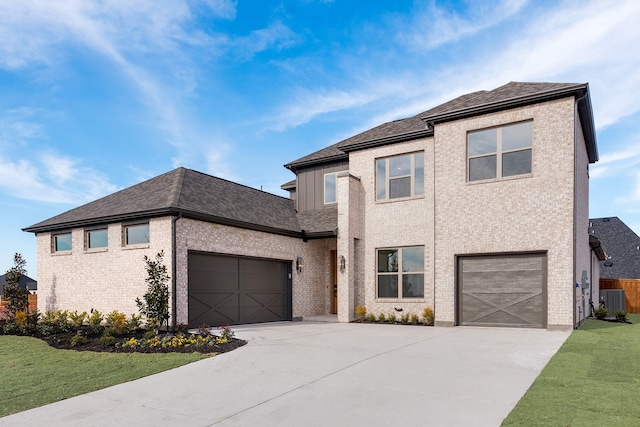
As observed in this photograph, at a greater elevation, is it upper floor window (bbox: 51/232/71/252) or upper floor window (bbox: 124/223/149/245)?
upper floor window (bbox: 124/223/149/245)

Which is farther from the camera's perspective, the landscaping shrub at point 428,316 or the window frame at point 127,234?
the landscaping shrub at point 428,316

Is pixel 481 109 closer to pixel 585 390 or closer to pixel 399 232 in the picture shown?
pixel 399 232

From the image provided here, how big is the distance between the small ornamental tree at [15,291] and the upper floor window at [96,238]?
2.80m

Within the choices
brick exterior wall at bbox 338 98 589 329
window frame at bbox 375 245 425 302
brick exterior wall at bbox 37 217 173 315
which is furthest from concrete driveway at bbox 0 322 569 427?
brick exterior wall at bbox 37 217 173 315

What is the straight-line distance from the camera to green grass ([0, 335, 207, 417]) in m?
5.80

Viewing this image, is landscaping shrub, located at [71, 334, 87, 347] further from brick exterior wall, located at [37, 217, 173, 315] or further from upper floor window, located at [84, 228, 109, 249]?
upper floor window, located at [84, 228, 109, 249]

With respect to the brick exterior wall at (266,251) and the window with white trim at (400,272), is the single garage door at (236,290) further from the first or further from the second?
the window with white trim at (400,272)

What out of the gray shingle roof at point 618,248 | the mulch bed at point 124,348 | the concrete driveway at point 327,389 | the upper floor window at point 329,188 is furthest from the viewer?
the gray shingle roof at point 618,248

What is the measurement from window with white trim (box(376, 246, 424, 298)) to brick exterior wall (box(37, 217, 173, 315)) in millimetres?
7277

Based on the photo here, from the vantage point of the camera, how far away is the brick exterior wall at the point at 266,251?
12.6 meters

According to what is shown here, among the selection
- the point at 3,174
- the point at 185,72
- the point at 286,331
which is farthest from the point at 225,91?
the point at 286,331

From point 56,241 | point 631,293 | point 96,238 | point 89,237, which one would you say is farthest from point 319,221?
point 631,293

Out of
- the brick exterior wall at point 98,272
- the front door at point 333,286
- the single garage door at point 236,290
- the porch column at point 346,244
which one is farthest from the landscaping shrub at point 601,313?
the brick exterior wall at point 98,272

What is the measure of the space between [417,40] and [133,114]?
35.8 feet
